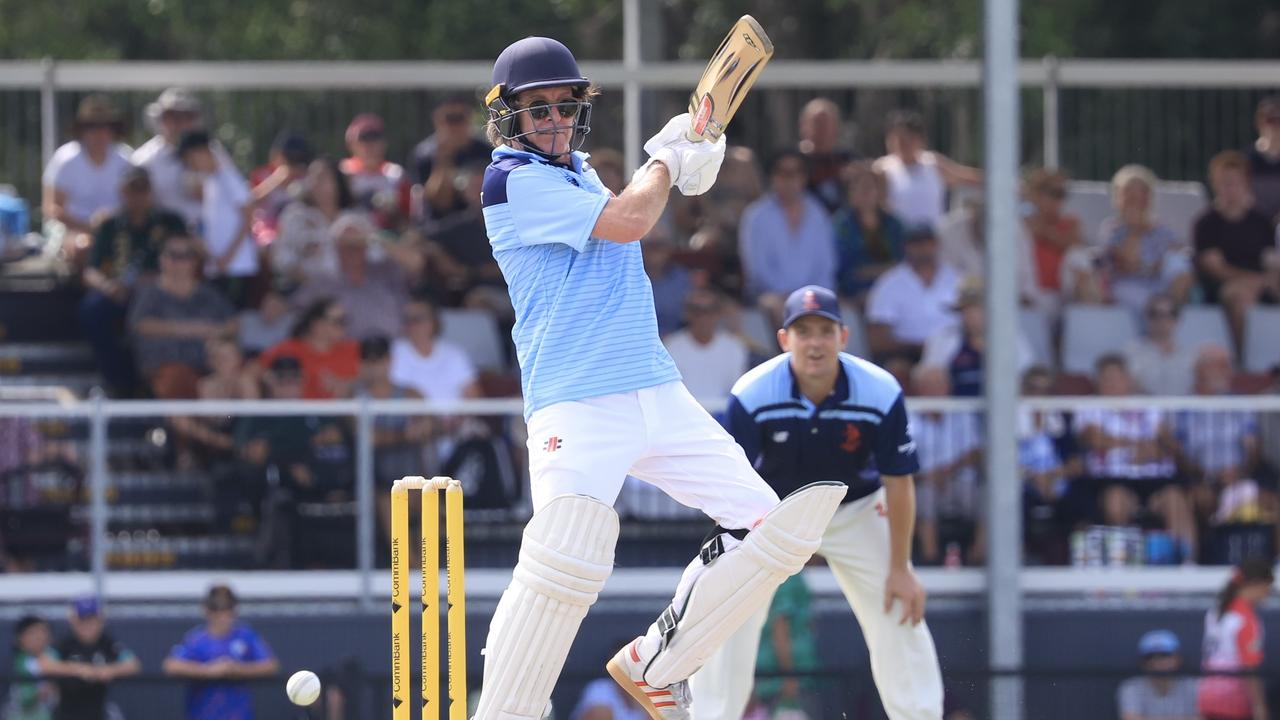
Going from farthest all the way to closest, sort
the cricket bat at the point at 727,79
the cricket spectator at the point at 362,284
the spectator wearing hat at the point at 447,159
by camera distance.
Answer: the spectator wearing hat at the point at 447,159, the cricket spectator at the point at 362,284, the cricket bat at the point at 727,79

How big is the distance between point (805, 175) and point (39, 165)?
568 centimetres

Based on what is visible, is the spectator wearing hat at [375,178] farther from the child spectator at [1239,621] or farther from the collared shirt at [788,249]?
the child spectator at [1239,621]

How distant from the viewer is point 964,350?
10.9m

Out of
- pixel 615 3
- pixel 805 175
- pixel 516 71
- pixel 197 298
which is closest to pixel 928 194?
pixel 805 175

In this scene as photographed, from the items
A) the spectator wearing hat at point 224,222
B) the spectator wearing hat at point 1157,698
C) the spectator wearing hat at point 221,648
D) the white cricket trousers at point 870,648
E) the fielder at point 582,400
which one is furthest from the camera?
the spectator wearing hat at point 224,222

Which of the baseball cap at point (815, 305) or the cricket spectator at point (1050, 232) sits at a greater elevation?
the cricket spectator at point (1050, 232)

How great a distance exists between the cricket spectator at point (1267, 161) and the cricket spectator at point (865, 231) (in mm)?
2466

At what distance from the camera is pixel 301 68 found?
12.5m

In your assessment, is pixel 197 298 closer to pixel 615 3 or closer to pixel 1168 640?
pixel 1168 640

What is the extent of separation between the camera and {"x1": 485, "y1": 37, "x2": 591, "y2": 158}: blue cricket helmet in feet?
17.9

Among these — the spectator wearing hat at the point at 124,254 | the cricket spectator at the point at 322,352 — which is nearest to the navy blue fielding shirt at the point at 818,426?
the cricket spectator at the point at 322,352

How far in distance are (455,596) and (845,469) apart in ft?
7.42

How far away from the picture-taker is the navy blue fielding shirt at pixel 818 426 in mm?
7027

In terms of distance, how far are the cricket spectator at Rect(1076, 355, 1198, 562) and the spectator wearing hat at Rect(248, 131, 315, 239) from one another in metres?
4.94
